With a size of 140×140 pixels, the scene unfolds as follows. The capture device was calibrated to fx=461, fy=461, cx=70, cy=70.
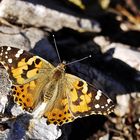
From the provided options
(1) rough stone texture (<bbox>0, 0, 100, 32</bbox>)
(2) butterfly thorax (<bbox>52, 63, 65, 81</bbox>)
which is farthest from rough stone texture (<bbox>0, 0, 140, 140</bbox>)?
(2) butterfly thorax (<bbox>52, 63, 65, 81</bbox>)

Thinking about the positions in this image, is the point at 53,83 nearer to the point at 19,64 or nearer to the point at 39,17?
the point at 19,64

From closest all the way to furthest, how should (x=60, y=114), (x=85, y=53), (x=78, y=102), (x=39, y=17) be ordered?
(x=60, y=114) < (x=78, y=102) < (x=39, y=17) < (x=85, y=53)

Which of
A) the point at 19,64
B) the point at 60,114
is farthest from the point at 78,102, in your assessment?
the point at 19,64

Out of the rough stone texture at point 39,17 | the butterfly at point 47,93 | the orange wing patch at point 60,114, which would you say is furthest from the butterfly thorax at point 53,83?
the rough stone texture at point 39,17

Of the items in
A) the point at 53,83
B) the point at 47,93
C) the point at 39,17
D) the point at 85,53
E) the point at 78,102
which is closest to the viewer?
the point at 78,102

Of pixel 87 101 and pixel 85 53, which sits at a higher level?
pixel 85 53

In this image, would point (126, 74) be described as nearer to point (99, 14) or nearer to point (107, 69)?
point (107, 69)

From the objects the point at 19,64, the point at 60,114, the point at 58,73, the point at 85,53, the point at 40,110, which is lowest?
the point at 60,114

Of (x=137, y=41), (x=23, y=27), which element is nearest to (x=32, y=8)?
(x=23, y=27)

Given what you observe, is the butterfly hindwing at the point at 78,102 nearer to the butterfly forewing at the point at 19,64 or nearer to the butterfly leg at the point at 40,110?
the butterfly leg at the point at 40,110

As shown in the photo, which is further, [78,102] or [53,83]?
[53,83]

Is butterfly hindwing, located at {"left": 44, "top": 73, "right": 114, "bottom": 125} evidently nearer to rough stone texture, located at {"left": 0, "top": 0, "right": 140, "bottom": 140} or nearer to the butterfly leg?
the butterfly leg
